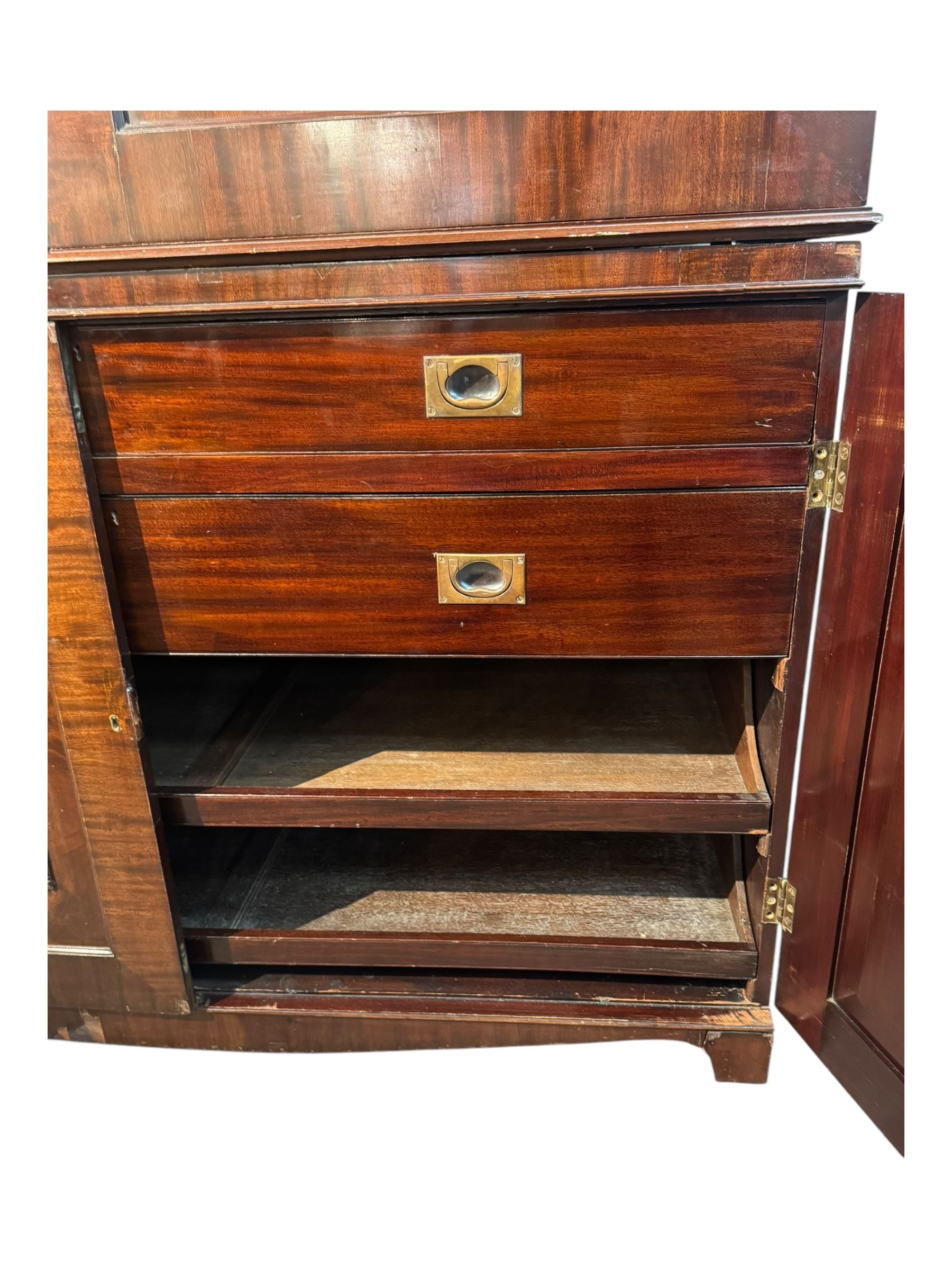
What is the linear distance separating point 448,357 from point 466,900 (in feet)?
2.24

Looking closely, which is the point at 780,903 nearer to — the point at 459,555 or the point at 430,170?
the point at 459,555

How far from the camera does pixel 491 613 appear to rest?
860 millimetres

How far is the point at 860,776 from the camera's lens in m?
0.85

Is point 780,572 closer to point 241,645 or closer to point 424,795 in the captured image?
point 424,795

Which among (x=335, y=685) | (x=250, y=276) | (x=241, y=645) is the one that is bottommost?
(x=335, y=685)

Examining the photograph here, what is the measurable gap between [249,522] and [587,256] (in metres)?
0.40

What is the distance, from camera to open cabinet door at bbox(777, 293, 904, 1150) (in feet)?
2.47

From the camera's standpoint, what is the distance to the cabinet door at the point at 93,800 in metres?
0.83

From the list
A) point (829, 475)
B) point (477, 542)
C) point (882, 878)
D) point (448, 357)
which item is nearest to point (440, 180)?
point (448, 357)

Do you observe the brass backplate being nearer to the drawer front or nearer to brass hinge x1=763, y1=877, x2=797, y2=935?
the drawer front

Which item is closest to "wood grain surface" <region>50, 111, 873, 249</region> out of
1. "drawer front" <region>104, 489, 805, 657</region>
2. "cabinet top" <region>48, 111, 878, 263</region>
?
"cabinet top" <region>48, 111, 878, 263</region>

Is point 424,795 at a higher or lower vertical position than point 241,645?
lower

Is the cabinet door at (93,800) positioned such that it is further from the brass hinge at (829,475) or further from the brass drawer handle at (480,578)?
the brass hinge at (829,475)

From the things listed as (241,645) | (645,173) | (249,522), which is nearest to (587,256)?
(645,173)
